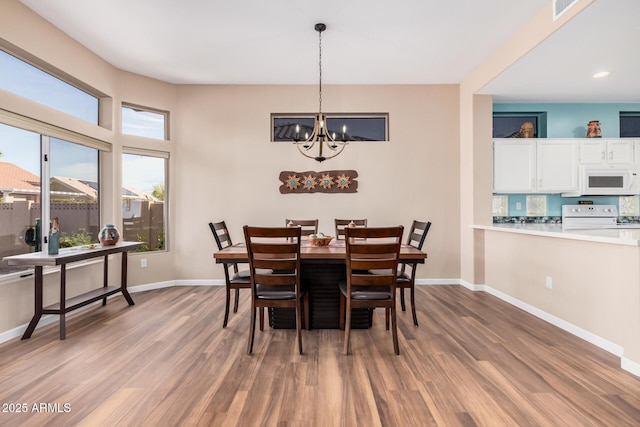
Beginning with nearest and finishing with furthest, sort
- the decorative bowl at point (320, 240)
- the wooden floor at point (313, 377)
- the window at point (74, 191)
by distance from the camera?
the wooden floor at point (313, 377)
the decorative bowl at point (320, 240)
the window at point (74, 191)

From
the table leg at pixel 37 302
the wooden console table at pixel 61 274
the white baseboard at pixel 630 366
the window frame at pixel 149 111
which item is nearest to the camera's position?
the white baseboard at pixel 630 366

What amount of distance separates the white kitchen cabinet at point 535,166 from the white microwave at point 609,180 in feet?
0.54

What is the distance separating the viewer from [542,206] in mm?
4910

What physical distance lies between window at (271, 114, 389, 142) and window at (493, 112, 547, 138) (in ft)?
5.89

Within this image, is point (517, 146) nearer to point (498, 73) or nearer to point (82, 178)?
point (498, 73)

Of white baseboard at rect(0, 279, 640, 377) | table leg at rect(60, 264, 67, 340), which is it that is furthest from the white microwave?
table leg at rect(60, 264, 67, 340)

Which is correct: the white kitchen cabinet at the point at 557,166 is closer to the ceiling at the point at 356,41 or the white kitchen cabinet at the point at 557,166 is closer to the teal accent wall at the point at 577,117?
the teal accent wall at the point at 577,117

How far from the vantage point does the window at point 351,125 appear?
15.8ft

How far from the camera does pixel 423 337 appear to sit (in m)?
2.79

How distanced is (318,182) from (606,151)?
164 inches

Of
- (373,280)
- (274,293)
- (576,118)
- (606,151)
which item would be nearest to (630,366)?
(373,280)

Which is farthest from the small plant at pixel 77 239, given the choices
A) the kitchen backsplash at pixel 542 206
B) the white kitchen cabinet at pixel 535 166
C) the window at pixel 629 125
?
the window at pixel 629 125

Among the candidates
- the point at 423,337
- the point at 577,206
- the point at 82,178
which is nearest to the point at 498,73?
the point at 577,206

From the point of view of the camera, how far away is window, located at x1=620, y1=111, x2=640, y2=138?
4.98 m
